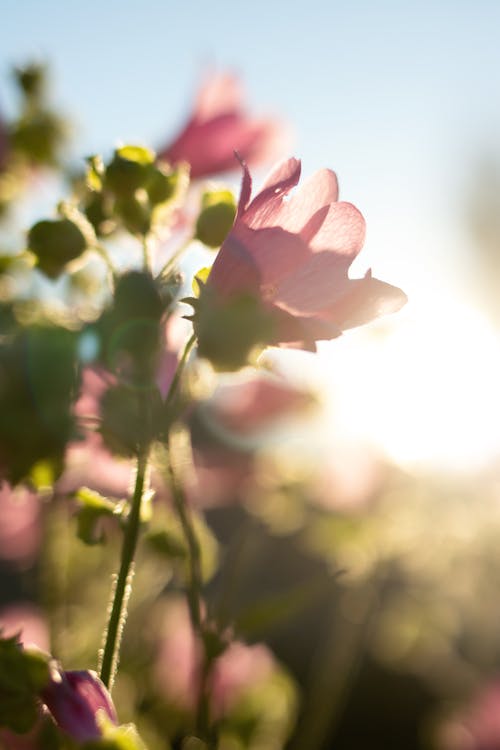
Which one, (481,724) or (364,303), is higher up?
(364,303)

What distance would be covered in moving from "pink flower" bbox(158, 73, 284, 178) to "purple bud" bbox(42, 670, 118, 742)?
0.71 metres

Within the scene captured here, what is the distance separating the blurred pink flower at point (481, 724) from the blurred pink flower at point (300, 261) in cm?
111

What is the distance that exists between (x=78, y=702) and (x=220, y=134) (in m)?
0.80

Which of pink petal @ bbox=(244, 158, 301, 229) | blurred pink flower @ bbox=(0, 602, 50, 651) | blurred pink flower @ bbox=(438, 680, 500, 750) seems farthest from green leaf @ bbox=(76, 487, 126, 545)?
blurred pink flower @ bbox=(438, 680, 500, 750)

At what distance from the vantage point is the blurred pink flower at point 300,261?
22.8 inches

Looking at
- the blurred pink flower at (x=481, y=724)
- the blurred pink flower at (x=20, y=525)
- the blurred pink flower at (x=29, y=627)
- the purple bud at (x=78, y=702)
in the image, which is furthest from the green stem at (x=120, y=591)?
the blurred pink flower at (x=481, y=724)

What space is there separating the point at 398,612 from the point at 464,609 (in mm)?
409

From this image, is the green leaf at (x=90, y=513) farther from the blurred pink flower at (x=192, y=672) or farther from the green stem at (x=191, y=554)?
the blurred pink flower at (x=192, y=672)

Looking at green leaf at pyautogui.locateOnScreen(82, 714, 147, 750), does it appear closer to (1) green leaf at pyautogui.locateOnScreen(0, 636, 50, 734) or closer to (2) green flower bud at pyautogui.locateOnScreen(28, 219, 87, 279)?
(1) green leaf at pyautogui.locateOnScreen(0, 636, 50, 734)

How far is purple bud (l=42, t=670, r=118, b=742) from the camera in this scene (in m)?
0.51

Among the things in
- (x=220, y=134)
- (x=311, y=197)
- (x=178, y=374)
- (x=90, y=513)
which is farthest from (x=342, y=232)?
(x=220, y=134)

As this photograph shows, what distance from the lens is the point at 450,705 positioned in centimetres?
196

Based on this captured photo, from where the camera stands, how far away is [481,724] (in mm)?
1498

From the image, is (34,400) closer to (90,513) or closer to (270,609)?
(90,513)
